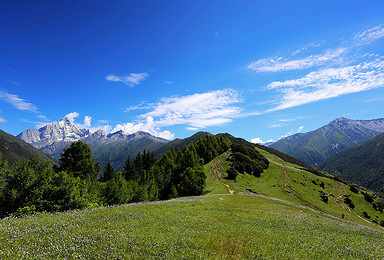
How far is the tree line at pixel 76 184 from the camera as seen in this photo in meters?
27.7

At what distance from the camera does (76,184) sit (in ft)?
120

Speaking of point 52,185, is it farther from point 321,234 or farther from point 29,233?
point 321,234

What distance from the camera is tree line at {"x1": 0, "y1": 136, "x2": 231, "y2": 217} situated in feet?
91.0

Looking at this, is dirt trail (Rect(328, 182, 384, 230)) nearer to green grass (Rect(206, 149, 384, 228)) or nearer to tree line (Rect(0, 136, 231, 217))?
green grass (Rect(206, 149, 384, 228))

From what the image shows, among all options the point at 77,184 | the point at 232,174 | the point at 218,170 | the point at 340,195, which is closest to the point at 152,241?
the point at 77,184

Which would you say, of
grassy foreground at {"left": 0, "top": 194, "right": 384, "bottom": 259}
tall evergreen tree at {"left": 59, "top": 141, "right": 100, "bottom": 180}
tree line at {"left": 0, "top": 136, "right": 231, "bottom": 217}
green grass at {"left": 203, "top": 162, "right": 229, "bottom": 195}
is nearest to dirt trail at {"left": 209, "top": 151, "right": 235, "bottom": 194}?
green grass at {"left": 203, "top": 162, "right": 229, "bottom": 195}

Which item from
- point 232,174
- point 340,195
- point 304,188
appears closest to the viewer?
point 232,174

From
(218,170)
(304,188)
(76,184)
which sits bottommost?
(304,188)

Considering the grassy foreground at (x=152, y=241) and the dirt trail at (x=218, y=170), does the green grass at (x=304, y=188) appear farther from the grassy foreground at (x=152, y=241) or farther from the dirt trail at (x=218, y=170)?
the grassy foreground at (x=152, y=241)

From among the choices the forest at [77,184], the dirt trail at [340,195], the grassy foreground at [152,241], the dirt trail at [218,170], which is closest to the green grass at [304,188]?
the dirt trail at [340,195]

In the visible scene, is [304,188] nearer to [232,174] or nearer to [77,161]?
[232,174]

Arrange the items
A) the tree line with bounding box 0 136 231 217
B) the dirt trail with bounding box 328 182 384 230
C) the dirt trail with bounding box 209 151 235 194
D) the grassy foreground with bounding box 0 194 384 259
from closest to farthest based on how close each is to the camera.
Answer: the grassy foreground with bounding box 0 194 384 259, the tree line with bounding box 0 136 231 217, the dirt trail with bounding box 209 151 235 194, the dirt trail with bounding box 328 182 384 230

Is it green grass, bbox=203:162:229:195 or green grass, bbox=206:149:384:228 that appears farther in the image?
green grass, bbox=206:149:384:228

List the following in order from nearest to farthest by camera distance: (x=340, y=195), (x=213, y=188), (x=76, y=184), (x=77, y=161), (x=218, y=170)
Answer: (x=76, y=184)
(x=77, y=161)
(x=213, y=188)
(x=218, y=170)
(x=340, y=195)
